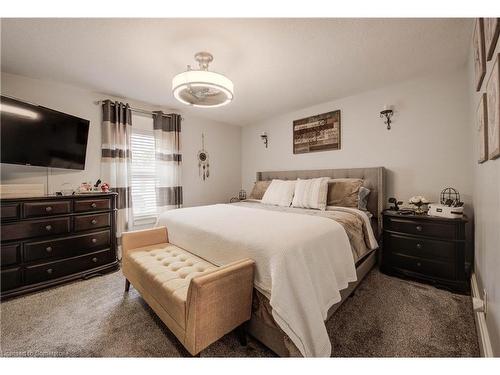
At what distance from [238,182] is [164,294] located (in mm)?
3561

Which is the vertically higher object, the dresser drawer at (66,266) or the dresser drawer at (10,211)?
the dresser drawer at (10,211)

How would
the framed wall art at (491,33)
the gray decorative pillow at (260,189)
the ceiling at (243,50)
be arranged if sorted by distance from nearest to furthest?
the framed wall art at (491,33) → the ceiling at (243,50) → the gray decorative pillow at (260,189)

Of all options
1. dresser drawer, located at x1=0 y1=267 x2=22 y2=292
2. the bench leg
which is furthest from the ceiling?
the bench leg

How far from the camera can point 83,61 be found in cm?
212

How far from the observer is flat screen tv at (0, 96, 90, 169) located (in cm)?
197

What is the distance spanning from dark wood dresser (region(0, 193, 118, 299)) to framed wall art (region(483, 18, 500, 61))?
134 inches

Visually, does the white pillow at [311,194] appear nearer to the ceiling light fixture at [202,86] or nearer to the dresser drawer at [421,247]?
the dresser drawer at [421,247]

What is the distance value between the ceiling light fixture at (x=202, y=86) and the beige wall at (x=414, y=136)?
2058 millimetres

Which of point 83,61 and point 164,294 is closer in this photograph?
point 164,294

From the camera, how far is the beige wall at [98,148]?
2408 mm

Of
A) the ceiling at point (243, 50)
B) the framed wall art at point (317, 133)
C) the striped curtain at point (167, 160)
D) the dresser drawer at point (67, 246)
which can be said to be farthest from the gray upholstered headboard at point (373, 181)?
the dresser drawer at point (67, 246)

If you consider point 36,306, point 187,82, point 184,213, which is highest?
point 187,82

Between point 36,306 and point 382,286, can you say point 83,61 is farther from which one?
point 382,286
